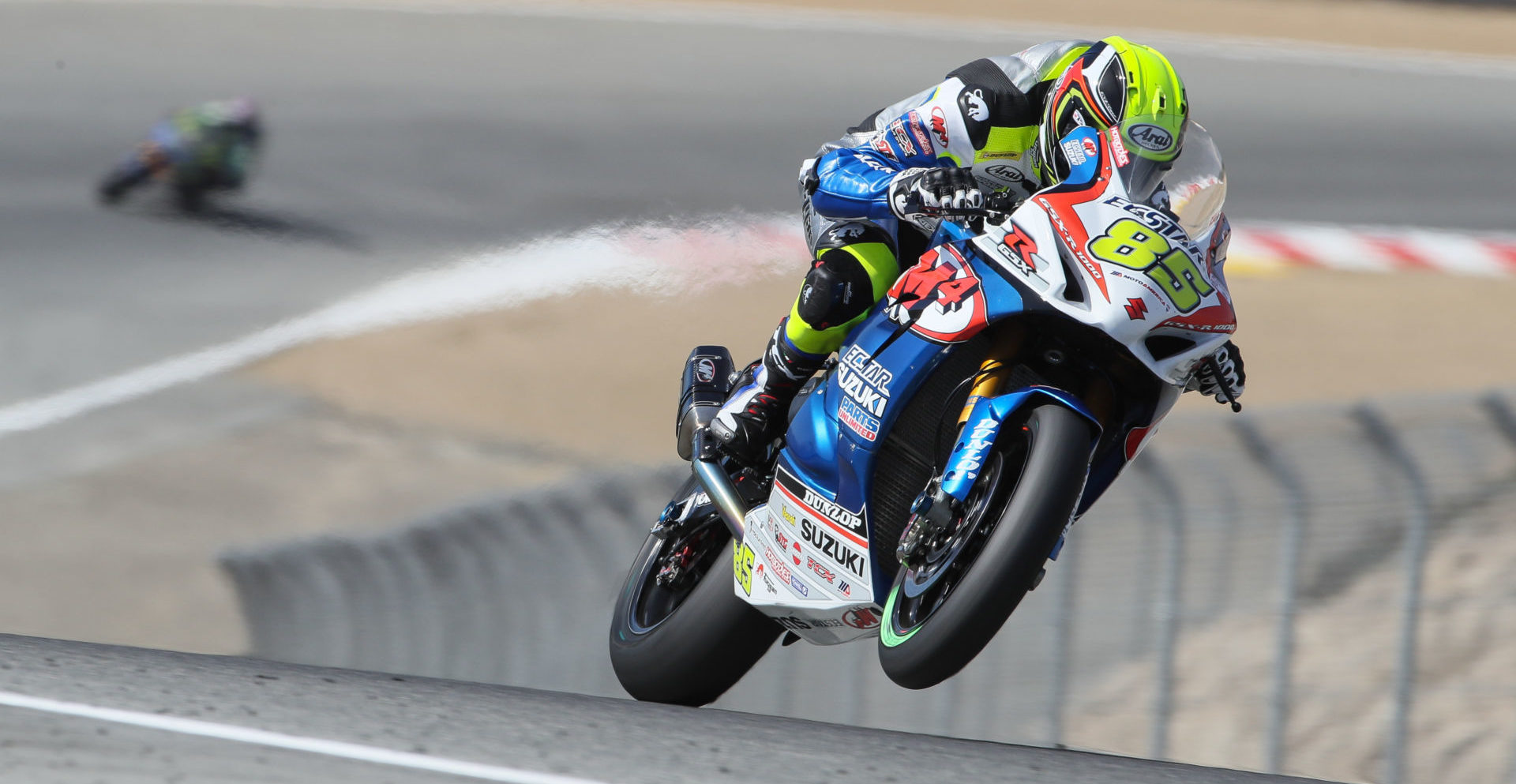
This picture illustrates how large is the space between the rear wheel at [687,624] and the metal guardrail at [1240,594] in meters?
0.62

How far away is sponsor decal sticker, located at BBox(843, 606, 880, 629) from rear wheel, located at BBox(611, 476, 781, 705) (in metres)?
0.44

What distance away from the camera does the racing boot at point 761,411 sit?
4.68m

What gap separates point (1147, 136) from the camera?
12.7ft

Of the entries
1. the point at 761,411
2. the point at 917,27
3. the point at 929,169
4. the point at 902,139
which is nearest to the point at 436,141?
the point at 917,27

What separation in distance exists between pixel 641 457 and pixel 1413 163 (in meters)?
7.25

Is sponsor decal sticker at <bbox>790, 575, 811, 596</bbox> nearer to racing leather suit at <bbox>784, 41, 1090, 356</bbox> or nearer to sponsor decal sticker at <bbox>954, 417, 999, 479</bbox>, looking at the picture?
racing leather suit at <bbox>784, 41, 1090, 356</bbox>

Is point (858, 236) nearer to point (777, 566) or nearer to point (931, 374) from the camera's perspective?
point (931, 374)

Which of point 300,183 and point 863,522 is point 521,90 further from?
point 863,522

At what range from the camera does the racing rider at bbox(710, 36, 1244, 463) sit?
396 cm

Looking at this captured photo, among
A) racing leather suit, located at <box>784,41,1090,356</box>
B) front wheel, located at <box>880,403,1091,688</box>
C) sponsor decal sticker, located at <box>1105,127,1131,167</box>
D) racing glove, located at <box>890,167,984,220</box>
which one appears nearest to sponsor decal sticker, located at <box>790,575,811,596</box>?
front wheel, located at <box>880,403,1091,688</box>

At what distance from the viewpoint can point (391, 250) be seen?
35.6 feet

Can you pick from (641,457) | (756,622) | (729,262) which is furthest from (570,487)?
(729,262)

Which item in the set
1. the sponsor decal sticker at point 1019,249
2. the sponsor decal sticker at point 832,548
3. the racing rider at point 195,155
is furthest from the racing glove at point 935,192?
the racing rider at point 195,155

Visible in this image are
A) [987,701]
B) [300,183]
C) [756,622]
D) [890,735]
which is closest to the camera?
[890,735]
